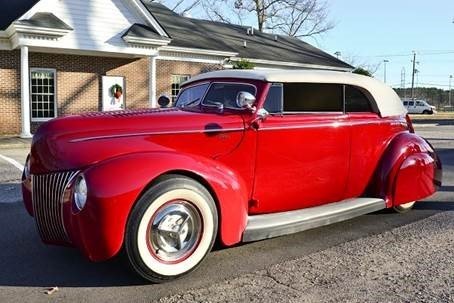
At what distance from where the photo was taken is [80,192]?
3947mm

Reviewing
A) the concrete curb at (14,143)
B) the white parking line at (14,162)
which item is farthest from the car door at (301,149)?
the concrete curb at (14,143)

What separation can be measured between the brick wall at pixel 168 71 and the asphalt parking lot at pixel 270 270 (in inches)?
668

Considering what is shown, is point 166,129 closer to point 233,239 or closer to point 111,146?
point 111,146

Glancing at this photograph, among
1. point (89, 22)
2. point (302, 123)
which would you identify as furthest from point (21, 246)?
point (89, 22)

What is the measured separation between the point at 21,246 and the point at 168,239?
1.79 meters

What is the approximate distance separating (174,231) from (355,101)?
274 centimetres

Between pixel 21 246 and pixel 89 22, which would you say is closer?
pixel 21 246

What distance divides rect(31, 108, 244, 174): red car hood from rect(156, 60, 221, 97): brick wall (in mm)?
18104

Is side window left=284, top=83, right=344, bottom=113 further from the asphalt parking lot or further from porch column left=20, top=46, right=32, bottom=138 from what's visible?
porch column left=20, top=46, right=32, bottom=138

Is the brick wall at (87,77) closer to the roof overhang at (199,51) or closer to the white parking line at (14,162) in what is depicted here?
the roof overhang at (199,51)

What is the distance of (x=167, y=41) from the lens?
66.4 feet

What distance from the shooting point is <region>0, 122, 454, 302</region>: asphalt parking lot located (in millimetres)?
3953

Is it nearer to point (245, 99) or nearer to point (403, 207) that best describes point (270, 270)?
point (245, 99)

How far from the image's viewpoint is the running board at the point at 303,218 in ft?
15.4
